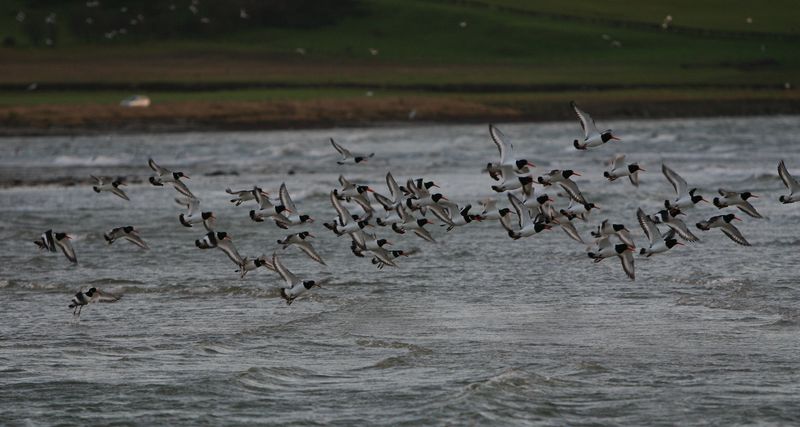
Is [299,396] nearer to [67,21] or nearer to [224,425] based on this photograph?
[224,425]

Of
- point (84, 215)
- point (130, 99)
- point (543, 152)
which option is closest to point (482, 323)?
point (84, 215)

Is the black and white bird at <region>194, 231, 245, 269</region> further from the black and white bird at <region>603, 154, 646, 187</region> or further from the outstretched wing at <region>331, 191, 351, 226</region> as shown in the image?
the black and white bird at <region>603, 154, 646, 187</region>

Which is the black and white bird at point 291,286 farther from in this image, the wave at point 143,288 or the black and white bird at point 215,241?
the wave at point 143,288

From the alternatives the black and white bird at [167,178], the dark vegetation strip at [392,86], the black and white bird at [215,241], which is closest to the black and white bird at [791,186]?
the black and white bird at [215,241]

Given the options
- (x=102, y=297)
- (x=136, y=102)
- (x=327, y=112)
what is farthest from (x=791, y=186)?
(x=136, y=102)

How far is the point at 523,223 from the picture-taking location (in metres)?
26.6

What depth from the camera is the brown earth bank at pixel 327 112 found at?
89000mm

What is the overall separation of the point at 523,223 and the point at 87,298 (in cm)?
819

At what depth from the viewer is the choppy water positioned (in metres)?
17.4

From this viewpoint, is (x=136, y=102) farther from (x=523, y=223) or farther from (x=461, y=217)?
(x=523, y=223)

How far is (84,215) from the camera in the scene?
41000 mm

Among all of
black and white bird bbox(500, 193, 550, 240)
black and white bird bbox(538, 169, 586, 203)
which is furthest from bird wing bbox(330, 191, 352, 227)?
black and white bird bbox(538, 169, 586, 203)

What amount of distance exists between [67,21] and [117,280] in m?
142

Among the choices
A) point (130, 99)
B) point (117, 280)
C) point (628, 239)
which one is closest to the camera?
point (628, 239)
